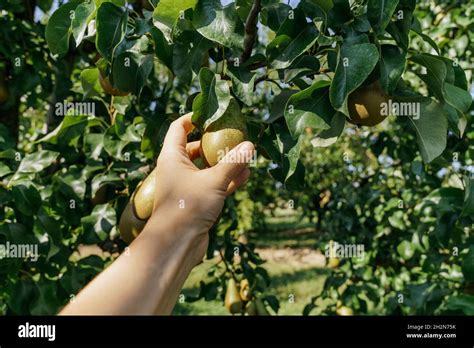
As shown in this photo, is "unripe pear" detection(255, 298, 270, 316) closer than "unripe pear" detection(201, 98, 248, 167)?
No

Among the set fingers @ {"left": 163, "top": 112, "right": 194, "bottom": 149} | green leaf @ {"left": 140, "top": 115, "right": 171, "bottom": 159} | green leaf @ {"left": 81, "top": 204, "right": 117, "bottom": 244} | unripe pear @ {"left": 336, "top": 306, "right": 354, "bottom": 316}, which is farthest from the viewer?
unripe pear @ {"left": 336, "top": 306, "right": 354, "bottom": 316}

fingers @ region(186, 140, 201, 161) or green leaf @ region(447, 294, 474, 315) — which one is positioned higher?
fingers @ region(186, 140, 201, 161)

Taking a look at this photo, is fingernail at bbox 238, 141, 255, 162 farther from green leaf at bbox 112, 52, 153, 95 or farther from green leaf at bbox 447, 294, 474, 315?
green leaf at bbox 447, 294, 474, 315

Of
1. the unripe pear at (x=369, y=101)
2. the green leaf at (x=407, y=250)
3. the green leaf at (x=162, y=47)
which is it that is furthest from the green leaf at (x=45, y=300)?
the green leaf at (x=407, y=250)

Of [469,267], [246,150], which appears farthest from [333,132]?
[469,267]

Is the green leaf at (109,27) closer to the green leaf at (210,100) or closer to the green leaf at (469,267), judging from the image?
the green leaf at (210,100)

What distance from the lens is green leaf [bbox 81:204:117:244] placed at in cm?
163

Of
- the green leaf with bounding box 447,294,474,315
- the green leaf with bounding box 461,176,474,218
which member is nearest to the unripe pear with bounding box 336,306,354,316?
the green leaf with bounding box 447,294,474,315

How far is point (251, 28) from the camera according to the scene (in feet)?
3.76

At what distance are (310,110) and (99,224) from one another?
0.87m

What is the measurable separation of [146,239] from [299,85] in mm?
487

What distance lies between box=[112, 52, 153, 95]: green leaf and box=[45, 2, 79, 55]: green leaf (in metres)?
0.17

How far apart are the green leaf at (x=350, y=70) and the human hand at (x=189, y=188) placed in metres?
0.23

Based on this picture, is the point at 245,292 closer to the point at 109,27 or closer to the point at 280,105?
the point at 280,105
